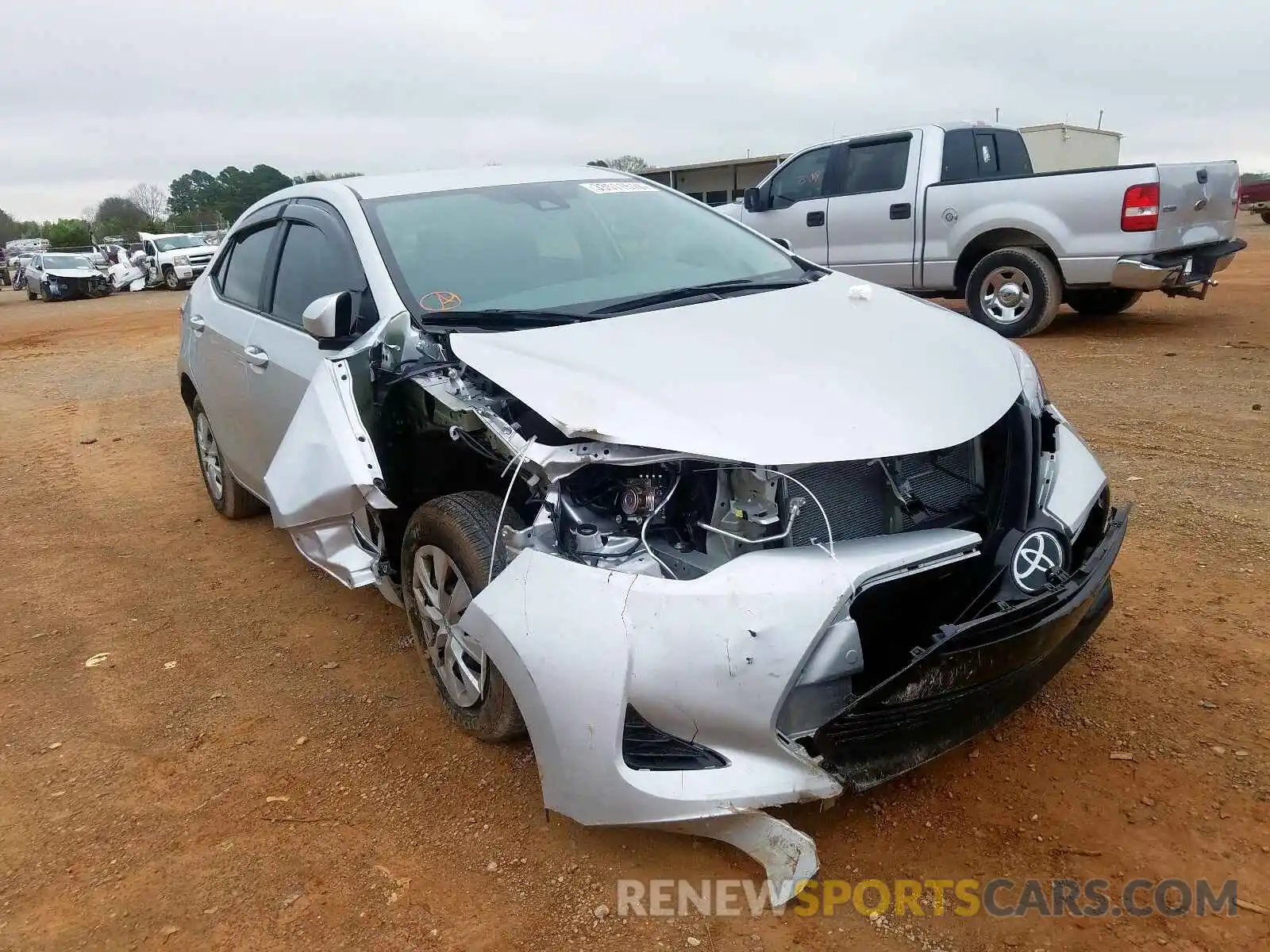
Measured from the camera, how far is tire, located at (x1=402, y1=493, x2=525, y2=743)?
107 inches

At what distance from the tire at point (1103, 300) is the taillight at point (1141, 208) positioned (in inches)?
55.3

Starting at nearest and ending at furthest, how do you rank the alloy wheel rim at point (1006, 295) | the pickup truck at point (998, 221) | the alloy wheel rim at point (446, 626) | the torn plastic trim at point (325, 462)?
the alloy wheel rim at point (446, 626) → the torn plastic trim at point (325, 462) → the pickup truck at point (998, 221) → the alloy wheel rim at point (1006, 295)

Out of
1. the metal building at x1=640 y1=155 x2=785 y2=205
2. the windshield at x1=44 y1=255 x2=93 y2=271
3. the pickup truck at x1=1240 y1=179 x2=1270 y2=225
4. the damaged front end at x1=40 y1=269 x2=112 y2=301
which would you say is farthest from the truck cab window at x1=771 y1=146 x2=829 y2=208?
the pickup truck at x1=1240 y1=179 x2=1270 y2=225

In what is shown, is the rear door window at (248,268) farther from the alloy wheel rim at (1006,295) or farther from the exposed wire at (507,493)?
the alloy wheel rim at (1006,295)

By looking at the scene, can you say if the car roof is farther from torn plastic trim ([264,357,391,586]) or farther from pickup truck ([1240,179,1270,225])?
pickup truck ([1240,179,1270,225])

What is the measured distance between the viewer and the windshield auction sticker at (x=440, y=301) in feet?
10.5

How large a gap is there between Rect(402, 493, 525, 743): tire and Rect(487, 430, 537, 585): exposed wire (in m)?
0.01

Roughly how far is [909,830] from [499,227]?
2.52 m

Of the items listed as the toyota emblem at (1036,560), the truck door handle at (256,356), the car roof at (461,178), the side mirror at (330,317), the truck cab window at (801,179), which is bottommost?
the toyota emblem at (1036,560)

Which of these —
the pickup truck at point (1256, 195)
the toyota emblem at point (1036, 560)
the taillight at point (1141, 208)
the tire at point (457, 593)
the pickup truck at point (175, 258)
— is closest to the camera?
the toyota emblem at point (1036, 560)

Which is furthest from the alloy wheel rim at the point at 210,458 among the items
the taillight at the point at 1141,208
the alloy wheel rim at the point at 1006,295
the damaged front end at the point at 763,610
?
the taillight at the point at 1141,208

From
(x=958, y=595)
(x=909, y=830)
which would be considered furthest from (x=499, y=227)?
(x=909, y=830)

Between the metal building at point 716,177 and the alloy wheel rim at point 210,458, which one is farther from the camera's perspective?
the metal building at point 716,177

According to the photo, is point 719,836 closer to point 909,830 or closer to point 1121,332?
point 909,830
